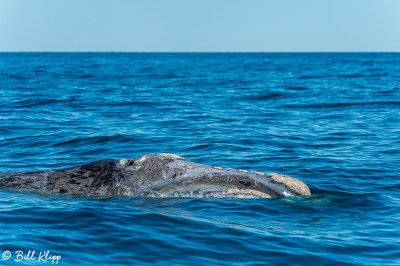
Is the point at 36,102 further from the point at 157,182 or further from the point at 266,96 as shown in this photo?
the point at 157,182

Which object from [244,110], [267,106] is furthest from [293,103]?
[244,110]

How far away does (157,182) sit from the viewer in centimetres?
1245

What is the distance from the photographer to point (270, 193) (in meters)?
12.6

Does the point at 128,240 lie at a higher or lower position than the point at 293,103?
lower

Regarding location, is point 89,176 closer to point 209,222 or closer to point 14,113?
point 209,222

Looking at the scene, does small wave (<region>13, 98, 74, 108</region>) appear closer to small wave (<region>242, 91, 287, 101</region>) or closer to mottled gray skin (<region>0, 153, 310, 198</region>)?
small wave (<region>242, 91, 287, 101</region>)

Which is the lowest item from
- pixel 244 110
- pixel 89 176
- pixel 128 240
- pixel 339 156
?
pixel 128 240

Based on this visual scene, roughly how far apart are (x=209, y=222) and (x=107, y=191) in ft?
7.40

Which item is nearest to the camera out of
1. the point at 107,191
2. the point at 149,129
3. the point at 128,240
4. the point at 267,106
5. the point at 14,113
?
the point at 128,240

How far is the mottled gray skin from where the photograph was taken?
A: 489 inches

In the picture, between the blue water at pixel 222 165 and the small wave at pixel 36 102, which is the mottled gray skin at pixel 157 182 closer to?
the blue water at pixel 222 165

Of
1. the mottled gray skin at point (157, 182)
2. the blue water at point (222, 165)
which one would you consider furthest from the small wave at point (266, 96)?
the mottled gray skin at point (157, 182)

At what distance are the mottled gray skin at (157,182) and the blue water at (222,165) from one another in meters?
0.29

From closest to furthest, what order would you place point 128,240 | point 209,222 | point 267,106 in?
point 128,240, point 209,222, point 267,106
